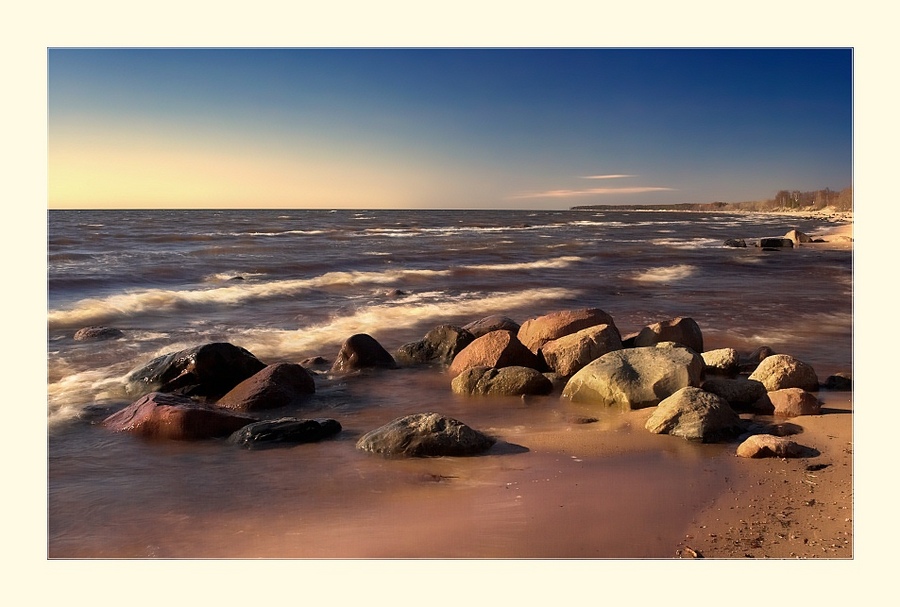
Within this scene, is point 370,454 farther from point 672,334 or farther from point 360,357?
point 672,334

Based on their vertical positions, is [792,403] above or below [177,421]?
above

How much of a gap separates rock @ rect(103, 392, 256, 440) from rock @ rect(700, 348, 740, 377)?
16.0ft

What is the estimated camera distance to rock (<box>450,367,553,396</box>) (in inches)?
277

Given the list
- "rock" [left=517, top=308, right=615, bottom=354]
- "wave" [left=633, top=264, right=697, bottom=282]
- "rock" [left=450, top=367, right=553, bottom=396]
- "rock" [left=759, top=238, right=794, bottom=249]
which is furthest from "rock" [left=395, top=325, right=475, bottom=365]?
"rock" [left=759, top=238, right=794, bottom=249]

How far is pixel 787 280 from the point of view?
56.4ft

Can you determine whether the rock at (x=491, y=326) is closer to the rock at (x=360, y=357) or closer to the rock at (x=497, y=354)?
the rock at (x=497, y=354)

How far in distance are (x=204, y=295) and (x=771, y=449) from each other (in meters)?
11.9

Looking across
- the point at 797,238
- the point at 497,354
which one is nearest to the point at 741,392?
the point at 497,354

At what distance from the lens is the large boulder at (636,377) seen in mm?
6352

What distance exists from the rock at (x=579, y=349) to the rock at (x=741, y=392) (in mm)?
1491

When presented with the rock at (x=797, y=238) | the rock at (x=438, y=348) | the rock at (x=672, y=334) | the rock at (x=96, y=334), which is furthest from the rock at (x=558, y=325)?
the rock at (x=797, y=238)

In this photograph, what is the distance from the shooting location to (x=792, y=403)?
20.1 feet
